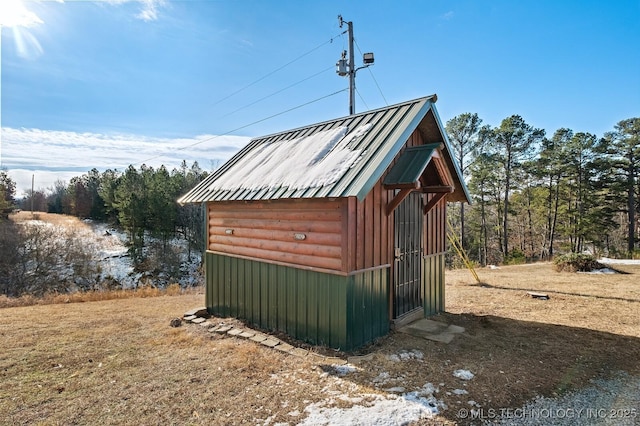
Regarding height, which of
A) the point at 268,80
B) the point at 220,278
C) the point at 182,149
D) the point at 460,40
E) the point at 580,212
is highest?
the point at 268,80

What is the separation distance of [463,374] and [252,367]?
2840 mm

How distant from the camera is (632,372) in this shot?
4.46 metres

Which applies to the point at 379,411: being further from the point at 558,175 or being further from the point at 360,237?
the point at 558,175

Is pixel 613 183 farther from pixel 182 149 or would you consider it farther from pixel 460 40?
pixel 182 149

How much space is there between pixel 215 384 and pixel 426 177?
5196 mm

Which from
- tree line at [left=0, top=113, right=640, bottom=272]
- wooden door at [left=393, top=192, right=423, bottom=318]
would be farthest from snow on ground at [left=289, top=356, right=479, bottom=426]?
tree line at [left=0, top=113, right=640, bottom=272]

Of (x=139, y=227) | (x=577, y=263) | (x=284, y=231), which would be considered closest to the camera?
(x=284, y=231)

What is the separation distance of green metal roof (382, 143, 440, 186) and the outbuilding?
0.02 m

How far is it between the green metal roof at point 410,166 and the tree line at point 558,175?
1956 centimetres

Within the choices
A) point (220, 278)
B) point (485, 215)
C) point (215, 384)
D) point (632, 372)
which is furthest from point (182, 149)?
point (485, 215)

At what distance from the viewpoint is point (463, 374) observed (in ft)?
14.0

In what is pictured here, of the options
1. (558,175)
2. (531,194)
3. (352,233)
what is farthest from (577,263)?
(531,194)

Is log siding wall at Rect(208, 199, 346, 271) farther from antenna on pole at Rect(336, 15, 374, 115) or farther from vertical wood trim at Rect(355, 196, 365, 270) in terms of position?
antenna on pole at Rect(336, 15, 374, 115)

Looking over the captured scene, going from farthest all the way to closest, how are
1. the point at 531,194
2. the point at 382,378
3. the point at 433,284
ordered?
the point at 531,194
the point at 433,284
the point at 382,378
